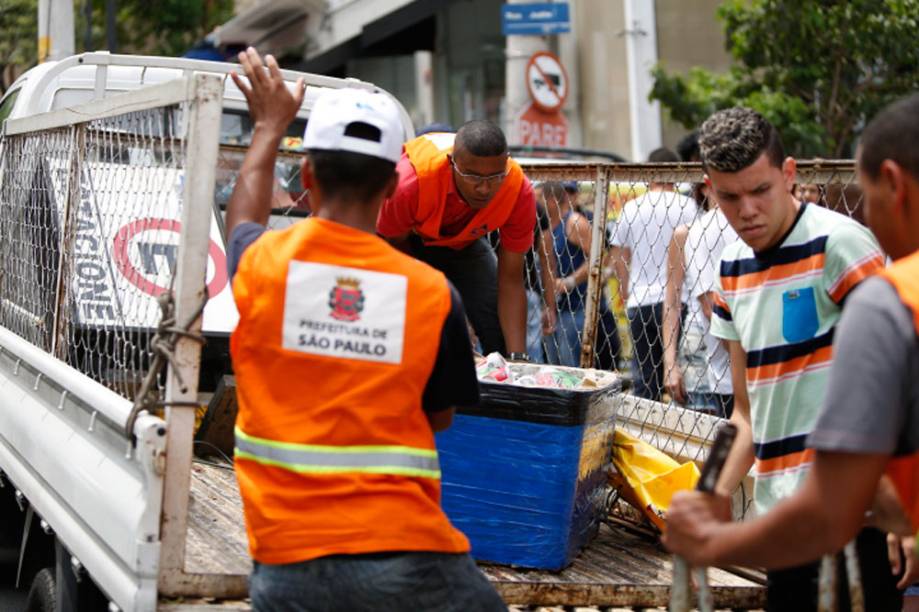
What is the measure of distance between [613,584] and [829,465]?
181 centimetres

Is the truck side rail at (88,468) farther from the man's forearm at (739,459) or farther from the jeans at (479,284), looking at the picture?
the jeans at (479,284)

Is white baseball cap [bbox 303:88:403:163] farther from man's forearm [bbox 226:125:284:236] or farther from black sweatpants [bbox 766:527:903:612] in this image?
black sweatpants [bbox 766:527:903:612]

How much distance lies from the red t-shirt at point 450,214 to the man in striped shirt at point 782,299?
6.58ft

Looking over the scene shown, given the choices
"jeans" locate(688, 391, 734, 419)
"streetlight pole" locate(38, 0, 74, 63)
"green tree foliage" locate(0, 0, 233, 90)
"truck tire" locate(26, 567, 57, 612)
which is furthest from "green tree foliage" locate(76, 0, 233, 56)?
"truck tire" locate(26, 567, 57, 612)

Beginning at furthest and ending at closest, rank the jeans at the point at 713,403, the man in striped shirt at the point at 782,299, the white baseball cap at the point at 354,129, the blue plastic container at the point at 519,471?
1. the jeans at the point at 713,403
2. the blue plastic container at the point at 519,471
3. the man in striped shirt at the point at 782,299
4. the white baseball cap at the point at 354,129

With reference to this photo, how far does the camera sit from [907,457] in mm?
2211

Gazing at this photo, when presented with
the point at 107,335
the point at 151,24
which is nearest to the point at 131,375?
the point at 107,335

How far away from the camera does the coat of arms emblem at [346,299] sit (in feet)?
8.67

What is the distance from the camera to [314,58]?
23641mm

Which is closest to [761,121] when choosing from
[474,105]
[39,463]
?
[39,463]

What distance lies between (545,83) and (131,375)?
42.4 feet

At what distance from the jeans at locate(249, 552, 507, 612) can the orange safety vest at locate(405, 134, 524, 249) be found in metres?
2.78

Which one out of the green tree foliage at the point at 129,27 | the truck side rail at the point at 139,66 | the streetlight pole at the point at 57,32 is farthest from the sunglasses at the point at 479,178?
the green tree foliage at the point at 129,27

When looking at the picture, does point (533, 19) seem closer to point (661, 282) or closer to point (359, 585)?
point (661, 282)
